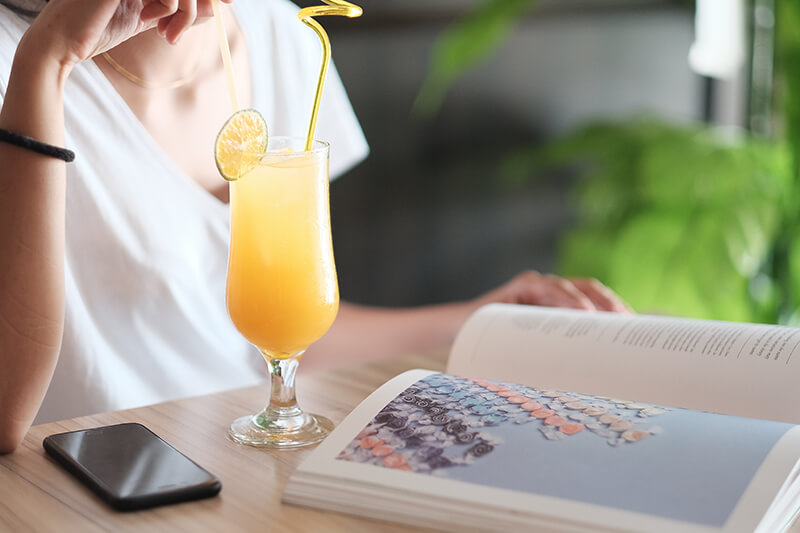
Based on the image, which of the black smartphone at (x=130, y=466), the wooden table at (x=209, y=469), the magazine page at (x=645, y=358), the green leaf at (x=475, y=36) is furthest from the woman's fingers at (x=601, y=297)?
the green leaf at (x=475, y=36)

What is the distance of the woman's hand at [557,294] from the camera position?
1078 millimetres

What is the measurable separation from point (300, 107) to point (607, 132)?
3.46 ft

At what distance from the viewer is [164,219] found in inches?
42.5

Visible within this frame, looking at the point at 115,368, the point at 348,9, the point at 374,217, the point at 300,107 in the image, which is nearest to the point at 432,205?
the point at 374,217

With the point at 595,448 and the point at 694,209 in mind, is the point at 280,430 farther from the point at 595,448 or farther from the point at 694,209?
the point at 694,209

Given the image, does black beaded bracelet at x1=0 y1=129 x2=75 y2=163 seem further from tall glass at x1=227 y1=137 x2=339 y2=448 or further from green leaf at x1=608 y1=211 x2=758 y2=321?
green leaf at x1=608 y1=211 x2=758 y2=321

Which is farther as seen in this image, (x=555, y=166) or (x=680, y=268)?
(x=555, y=166)

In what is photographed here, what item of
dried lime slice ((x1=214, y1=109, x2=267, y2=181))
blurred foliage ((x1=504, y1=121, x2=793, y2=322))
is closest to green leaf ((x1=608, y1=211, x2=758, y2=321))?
blurred foliage ((x1=504, y1=121, x2=793, y2=322))

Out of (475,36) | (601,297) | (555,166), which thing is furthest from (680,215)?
(601,297)

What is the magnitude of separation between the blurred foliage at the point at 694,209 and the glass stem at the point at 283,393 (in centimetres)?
127

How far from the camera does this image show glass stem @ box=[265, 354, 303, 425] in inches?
28.8

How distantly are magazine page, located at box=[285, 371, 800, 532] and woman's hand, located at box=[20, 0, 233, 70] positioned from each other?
0.37 m

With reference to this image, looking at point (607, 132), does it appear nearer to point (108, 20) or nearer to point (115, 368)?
point (115, 368)

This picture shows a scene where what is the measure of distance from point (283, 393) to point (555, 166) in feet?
5.78
